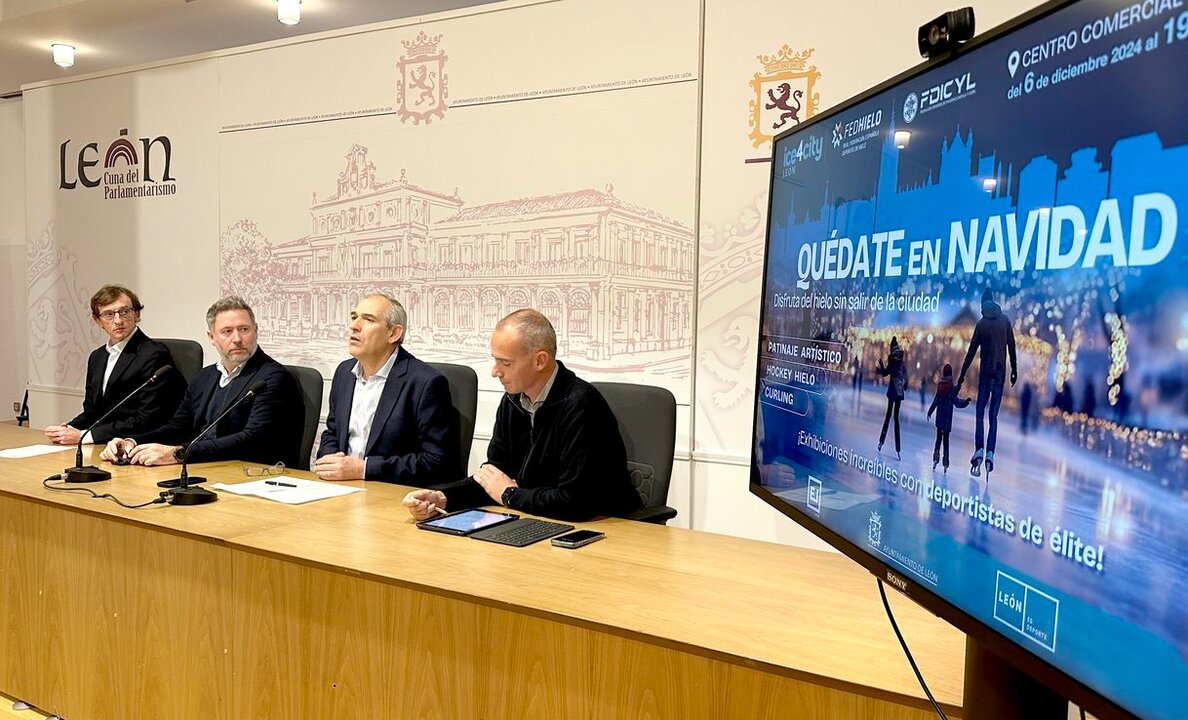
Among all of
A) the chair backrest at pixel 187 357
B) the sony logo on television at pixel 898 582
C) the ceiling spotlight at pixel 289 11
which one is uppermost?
the ceiling spotlight at pixel 289 11

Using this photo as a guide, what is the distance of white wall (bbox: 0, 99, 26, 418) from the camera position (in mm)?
6531

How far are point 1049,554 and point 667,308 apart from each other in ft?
8.54

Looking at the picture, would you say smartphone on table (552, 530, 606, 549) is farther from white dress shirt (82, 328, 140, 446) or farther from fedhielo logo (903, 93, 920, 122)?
white dress shirt (82, 328, 140, 446)

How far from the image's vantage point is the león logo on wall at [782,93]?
121 inches

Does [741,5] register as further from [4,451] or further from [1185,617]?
[4,451]

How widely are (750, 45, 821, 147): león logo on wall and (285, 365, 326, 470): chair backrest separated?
6.54 feet

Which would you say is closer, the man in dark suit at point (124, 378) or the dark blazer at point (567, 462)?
the dark blazer at point (567, 462)

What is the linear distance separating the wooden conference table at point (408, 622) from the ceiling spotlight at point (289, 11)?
2.56 meters

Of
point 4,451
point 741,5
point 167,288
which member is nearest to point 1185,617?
point 741,5

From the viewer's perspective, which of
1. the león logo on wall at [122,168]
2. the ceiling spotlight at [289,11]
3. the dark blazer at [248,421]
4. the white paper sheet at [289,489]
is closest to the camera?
the white paper sheet at [289,489]

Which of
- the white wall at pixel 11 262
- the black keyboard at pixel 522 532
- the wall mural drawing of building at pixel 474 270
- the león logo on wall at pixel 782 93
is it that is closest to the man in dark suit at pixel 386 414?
the wall mural drawing of building at pixel 474 270

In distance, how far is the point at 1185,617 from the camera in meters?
0.65

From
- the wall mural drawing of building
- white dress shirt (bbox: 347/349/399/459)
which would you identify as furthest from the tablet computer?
the wall mural drawing of building

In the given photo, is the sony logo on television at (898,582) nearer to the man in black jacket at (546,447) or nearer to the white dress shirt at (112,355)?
the man in black jacket at (546,447)
